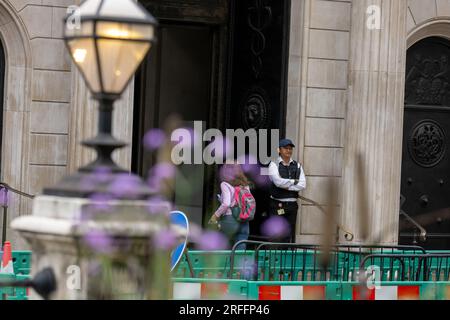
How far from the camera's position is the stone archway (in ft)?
59.5

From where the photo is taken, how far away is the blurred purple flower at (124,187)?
6387 millimetres

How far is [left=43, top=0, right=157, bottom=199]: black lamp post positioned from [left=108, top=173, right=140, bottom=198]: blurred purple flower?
1 centimetres

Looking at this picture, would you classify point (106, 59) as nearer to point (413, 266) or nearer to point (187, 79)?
point (413, 266)

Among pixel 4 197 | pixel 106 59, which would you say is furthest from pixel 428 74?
pixel 106 59

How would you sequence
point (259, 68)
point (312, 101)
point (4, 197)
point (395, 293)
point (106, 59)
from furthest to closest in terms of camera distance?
1. point (259, 68)
2. point (312, 101)
3. point (4, 197)
4. point (395, 293)
5. point (106, 59)

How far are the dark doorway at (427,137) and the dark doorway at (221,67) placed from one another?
99.1 inches

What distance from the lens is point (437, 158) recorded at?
21688 mm

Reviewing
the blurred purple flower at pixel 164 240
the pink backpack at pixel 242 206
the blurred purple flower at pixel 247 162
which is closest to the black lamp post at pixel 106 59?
the blurred purple flower at pixel 164 240

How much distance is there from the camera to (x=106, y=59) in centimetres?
656

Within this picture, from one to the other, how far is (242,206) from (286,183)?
71cm

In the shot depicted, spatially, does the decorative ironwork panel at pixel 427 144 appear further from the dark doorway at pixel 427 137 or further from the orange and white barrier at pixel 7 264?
the orange and white barrier at pixel 7 264
